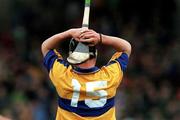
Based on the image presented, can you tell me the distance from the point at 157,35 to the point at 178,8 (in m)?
0.65

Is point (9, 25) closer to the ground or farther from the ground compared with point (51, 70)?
closer to the ground

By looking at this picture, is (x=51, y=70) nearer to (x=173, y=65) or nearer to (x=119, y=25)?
(x=173, y=65)

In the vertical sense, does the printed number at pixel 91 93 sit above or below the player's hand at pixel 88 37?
below

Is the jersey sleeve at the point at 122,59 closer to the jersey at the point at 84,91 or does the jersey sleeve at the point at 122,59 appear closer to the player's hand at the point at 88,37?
the jersey at the point at 84,91

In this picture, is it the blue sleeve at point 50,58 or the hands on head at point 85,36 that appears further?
the blue sleeve at point 50,58

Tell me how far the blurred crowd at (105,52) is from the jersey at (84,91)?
17.3 feet

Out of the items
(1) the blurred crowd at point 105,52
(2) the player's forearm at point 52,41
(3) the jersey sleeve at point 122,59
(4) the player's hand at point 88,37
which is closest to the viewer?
(4) the player's hand at point 88,37

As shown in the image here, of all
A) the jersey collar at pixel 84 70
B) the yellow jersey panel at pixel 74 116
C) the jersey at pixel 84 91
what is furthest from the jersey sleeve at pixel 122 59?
the yellow jersey panel at pixel 74 116

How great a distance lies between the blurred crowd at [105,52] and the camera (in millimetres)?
12570

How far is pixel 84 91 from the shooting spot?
6785mm

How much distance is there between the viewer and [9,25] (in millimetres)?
15312

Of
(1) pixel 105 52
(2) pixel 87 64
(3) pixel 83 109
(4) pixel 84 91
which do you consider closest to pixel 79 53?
(2) pixel 87 64

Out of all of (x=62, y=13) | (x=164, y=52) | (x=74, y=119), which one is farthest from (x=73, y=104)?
(x=62, y=13)

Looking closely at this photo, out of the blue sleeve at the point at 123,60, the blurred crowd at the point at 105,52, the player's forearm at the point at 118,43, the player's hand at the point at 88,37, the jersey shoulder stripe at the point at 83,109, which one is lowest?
the blurred crowd at the point at 105,52
